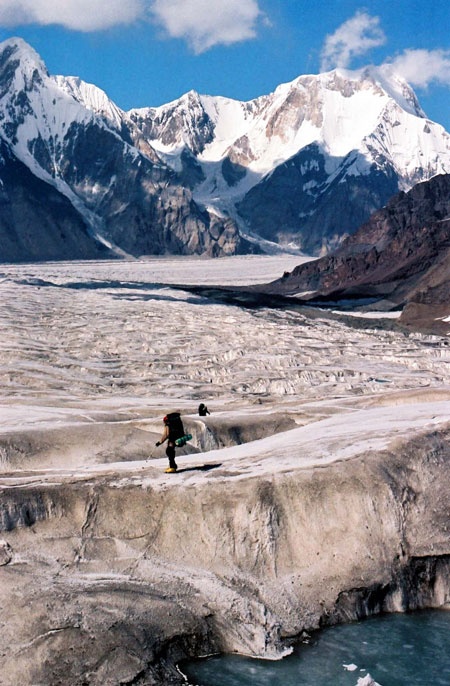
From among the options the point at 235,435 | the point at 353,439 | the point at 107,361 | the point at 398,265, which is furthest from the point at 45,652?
the point at 398,265

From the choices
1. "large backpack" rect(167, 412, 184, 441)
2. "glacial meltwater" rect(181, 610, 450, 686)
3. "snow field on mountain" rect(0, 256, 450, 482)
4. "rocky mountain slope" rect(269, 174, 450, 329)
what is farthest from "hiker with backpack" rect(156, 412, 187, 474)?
"rocky mountain slope" rect(269, 174, 450, 329)

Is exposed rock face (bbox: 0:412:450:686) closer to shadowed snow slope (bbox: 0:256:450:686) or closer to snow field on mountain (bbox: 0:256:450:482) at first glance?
shadowed snow slope (bbox: 0:256:450:686)

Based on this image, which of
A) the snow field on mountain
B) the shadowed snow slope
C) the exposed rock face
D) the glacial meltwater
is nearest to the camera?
the glacial meltwater

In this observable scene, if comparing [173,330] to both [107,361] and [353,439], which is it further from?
[353,439]

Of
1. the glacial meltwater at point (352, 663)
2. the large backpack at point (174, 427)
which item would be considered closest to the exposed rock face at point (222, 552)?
the glacial meltwater at point (352, 663)

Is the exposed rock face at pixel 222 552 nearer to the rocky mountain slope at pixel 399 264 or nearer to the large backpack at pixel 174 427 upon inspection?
the large backpack at pixel 174 427

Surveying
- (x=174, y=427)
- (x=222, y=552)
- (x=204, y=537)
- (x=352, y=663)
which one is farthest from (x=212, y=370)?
(x=352, y=663)
